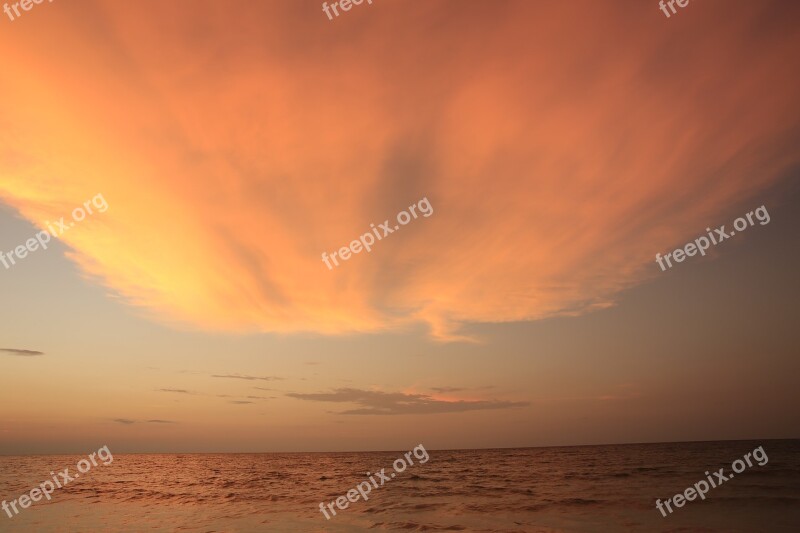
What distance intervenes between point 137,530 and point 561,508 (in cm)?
1931

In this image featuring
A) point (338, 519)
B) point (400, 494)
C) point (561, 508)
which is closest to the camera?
point (338, 519)

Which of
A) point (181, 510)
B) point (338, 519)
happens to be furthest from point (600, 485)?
point (181, 510)

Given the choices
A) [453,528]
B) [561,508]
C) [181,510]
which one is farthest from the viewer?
[181,510]

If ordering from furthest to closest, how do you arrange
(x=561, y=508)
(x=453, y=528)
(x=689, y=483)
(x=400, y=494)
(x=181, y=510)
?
1. (x=689, y=483)
2. (x=400, y=494)
3. (x=181, y=510)
4. (x=561, y=508)
5. (x=453, y=528)

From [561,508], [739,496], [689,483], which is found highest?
[561,508]

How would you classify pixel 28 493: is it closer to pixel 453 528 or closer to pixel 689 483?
pixel 453 528

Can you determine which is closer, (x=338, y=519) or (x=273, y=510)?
(x=338, y=519)

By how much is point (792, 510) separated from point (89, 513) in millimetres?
33434

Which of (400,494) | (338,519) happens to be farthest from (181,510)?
(400,494)

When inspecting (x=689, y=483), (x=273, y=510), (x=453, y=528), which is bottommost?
(x=689, y=483)

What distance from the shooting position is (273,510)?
76.8 feet

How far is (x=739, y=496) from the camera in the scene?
78.1ft

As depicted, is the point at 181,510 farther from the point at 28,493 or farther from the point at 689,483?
the point at 689,483

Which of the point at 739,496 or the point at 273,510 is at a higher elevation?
the point at 273,510
